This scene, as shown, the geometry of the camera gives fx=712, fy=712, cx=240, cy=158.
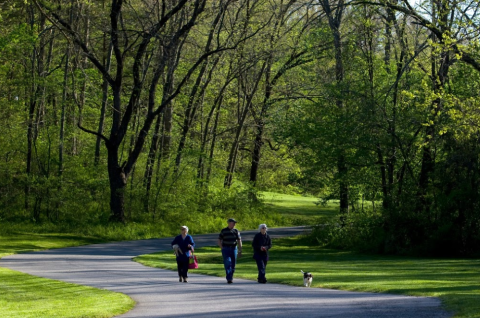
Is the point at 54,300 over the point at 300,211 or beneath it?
beneath

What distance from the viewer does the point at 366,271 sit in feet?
75.8

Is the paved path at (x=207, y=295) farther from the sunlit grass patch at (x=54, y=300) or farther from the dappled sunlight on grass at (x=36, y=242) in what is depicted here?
the dappled sunlight on grass at (x=36, y=242)

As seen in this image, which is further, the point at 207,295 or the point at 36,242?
the point at 36,242

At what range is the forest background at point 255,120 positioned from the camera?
1187 inches

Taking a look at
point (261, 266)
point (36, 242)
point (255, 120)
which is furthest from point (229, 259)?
point (255, 120)

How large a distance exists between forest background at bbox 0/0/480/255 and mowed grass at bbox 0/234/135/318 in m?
10.3

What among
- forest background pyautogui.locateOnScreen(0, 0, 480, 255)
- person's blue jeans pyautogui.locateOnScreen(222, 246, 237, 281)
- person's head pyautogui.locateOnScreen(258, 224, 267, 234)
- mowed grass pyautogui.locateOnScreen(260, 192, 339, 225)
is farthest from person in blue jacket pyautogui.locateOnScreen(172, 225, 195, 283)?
→ mowed grass pyautogui.locateOnScreen(260, 192, 339, 225)

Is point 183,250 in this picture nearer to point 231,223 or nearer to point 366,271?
point 231,223

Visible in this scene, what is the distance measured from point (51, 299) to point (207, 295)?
351 cm

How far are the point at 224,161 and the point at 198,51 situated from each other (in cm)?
992

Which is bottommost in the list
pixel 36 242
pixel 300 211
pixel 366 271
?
pixel 366 271

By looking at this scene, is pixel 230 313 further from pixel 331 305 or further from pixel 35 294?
pixel 35 294

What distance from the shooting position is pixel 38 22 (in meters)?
43.5

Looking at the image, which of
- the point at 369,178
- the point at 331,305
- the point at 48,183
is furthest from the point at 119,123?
the point at 331,305
